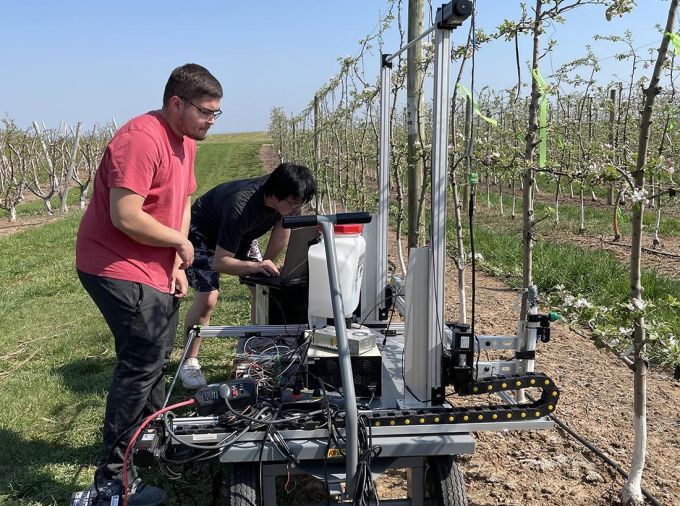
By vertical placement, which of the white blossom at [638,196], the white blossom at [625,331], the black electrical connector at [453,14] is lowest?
the white blossom at [625,331]

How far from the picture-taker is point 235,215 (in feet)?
12.0

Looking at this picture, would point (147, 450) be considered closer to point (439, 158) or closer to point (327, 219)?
point (327, 219)

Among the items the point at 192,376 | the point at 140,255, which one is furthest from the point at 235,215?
the point at 140,255

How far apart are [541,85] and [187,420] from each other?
211 cm

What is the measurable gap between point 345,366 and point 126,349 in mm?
1081

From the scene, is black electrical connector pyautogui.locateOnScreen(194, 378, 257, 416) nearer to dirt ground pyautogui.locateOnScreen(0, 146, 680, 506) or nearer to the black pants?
the black pants

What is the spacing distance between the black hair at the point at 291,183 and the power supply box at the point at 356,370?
1115 mm

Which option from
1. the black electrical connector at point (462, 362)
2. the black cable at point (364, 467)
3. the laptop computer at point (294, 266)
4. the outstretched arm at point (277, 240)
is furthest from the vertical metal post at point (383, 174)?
the black cable at point (364, 467)

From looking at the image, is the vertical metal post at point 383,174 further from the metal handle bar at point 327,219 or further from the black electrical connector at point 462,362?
the metal handle bar at point 327,219

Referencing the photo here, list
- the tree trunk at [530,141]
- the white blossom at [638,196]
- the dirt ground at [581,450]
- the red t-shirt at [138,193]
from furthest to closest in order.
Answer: the tree trunk at [530,141], the dirt ground at [581,450], the red t-shirt at [138,193], the white blossom at [638,196]

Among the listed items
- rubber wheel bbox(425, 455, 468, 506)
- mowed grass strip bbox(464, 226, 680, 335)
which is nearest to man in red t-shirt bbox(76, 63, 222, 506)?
rubber wheel bbox(425, 455, 468, 506)

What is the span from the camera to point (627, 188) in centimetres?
240

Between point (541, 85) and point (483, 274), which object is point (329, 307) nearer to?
point (541, 85)

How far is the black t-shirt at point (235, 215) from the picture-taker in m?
3.66
